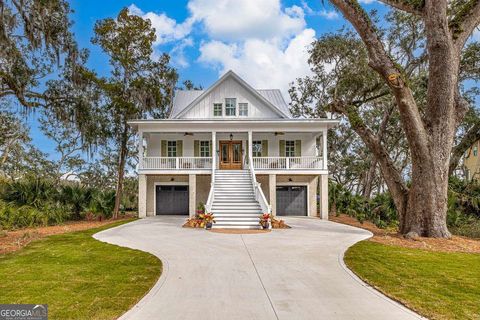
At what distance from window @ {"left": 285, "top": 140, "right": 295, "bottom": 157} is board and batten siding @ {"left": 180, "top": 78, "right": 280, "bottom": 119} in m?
1.80

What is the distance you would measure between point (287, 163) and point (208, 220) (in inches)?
275

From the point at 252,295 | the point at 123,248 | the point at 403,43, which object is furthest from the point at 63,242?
the point at 403,43

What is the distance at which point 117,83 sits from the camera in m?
19.8

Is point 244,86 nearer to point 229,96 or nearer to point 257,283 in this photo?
point 229,96

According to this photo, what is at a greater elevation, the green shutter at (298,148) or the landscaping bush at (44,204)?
the green shutter at (298,148)

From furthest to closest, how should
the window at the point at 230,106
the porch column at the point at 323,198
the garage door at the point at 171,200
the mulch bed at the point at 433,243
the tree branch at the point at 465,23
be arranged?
the window at the point at 230,106
the garage door at the point at 171,200
the porch column at the point at 323,198
the tree branch at the point at 465,23
the mulch bed at the point at 433,243

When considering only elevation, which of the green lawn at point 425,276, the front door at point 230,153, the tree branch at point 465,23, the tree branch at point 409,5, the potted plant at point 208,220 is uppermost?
the tree branch at point 409,5

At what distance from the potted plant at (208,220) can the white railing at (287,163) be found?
616 centimetres

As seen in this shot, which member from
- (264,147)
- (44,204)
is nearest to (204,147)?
(264,147)

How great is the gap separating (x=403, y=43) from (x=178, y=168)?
16.8m

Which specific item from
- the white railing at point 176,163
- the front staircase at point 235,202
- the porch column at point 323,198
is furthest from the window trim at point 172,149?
the porch column at point 323,198

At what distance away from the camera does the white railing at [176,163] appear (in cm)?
1878

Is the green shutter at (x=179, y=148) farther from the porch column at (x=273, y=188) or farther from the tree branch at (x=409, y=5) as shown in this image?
the tree branch at (x=409, y=5)

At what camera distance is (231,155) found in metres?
20.6
